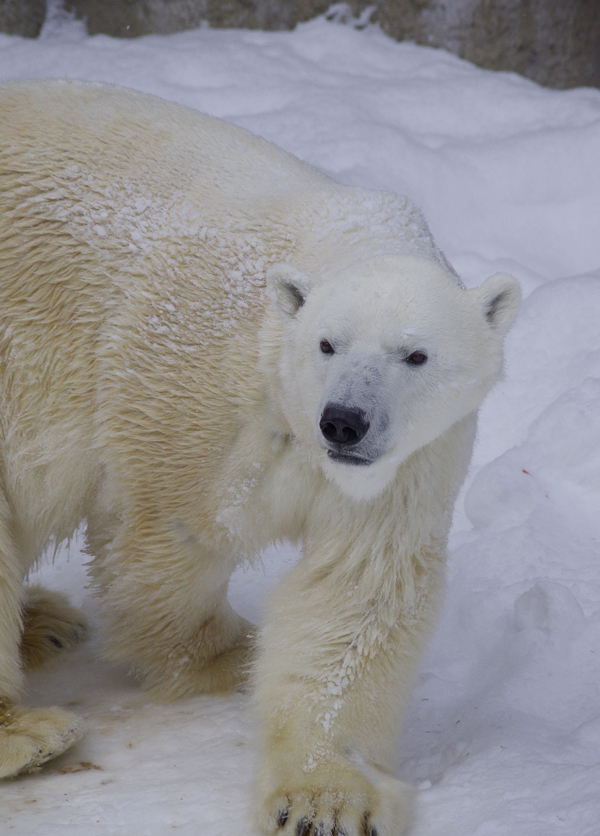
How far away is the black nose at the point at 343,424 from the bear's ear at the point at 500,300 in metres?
0.53

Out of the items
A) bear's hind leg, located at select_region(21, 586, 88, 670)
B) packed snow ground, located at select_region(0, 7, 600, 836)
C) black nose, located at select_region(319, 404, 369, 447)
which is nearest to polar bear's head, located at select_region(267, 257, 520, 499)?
black nose, located at select_region(319, 404, 369, 447)

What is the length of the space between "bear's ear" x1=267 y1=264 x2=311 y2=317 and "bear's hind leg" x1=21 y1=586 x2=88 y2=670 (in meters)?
1.58

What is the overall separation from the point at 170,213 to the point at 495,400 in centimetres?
209

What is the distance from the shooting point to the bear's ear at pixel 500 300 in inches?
94.3

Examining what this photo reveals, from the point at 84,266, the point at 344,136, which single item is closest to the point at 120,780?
the point at 84,266

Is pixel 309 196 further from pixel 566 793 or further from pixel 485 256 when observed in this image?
pixel 485 256

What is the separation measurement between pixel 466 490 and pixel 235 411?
1659mm

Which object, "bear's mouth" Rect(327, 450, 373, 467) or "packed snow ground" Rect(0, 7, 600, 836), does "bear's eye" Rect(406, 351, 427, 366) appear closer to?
"bear's mouth" Rect(327, 450, 373, 467)

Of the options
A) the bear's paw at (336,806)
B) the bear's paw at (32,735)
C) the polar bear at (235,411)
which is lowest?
the bear's paw at (32,735)

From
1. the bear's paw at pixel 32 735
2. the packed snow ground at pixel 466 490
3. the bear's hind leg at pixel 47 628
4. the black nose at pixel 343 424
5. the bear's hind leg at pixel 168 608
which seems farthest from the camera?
the bear's hind leg at pixel 47 628

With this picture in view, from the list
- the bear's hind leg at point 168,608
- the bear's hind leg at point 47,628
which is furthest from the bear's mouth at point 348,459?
the bear's hind leg at point 47,628

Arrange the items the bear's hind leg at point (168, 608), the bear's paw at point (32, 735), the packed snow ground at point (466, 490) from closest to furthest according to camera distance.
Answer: the packed snow ground at point (466, 490) → the bear's paw at point (32, 735) → the bear's hind leg at point (168, 608)

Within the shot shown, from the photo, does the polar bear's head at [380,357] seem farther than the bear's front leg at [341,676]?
No

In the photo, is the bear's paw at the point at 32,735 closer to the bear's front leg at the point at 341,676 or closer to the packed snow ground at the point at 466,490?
the packed snow ground at the point at 466,490
